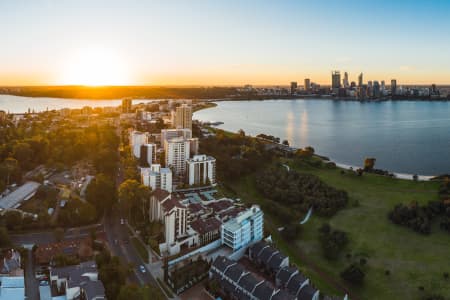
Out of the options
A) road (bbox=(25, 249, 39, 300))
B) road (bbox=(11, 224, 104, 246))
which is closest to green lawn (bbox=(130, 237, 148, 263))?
road (bbox=(11, 224, 104, 246))

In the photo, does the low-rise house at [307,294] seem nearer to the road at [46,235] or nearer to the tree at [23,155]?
the road at [46,235]

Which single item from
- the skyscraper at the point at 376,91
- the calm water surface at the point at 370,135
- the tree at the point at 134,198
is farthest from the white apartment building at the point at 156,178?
the skyscraper at the point at 376,91

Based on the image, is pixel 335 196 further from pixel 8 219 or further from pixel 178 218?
pixel 8 219

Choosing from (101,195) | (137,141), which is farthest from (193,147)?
(101,195)

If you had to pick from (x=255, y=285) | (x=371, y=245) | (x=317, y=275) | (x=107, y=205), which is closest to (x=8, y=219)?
(x=107, y=205)

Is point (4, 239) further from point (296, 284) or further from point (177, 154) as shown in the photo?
point (177, 154)

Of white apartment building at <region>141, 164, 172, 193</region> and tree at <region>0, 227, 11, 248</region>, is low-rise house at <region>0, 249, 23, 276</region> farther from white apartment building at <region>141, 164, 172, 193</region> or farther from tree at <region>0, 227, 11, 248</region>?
white apartment building at <region>141, 164, 172, 193</region>
